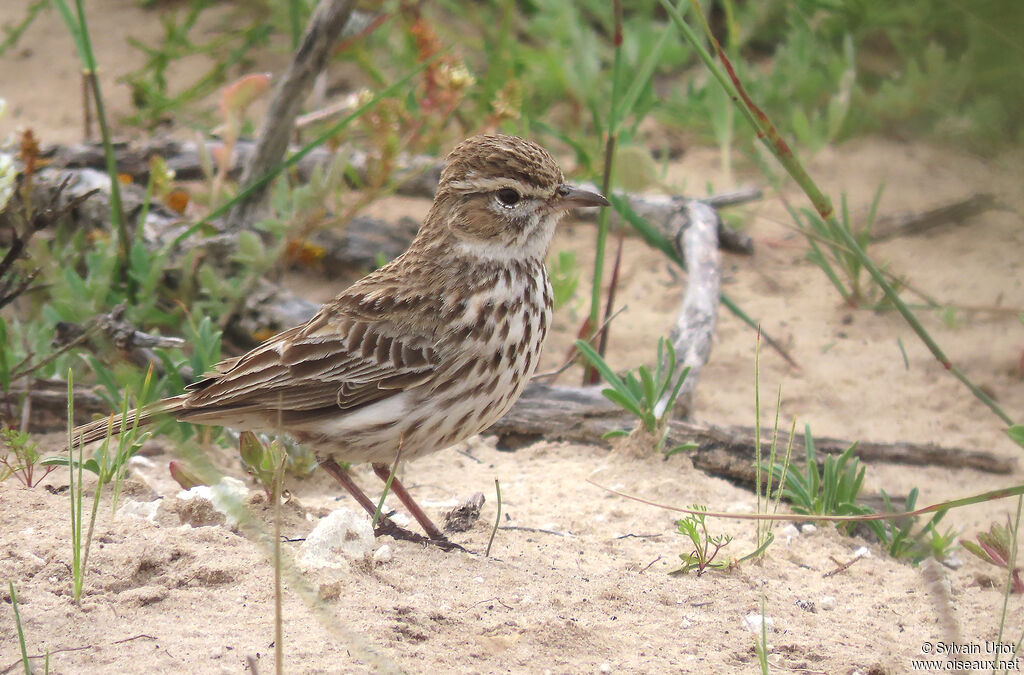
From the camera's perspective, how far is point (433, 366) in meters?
3.66

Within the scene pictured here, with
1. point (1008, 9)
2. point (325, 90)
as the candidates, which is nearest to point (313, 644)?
point (1008, 9)

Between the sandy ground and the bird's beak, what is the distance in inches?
41.2

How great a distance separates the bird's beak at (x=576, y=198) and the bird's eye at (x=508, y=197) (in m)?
0.17

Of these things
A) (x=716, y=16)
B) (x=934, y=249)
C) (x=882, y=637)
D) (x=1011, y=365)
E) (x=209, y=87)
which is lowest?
(x=882, y=637)

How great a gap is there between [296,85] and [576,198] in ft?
6.42

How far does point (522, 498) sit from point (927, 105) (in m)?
3.50

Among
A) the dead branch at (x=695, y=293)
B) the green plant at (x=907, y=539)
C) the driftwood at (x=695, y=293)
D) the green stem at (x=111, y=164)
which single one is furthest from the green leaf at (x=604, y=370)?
the green stem at (x=111, y=164)

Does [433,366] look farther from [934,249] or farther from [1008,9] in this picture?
[934,249]

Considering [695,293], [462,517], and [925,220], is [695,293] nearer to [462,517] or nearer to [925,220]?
[462,517]

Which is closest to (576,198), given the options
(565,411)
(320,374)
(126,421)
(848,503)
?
(565,411)

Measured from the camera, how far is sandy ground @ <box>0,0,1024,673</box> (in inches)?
108

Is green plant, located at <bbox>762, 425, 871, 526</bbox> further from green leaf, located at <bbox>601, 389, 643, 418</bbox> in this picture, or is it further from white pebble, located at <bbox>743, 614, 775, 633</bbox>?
white pebble, located at <bbox>743, 614, 775, 633</bbox>

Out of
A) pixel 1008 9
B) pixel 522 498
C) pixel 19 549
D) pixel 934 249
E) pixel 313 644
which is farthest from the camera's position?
pixel 934 249

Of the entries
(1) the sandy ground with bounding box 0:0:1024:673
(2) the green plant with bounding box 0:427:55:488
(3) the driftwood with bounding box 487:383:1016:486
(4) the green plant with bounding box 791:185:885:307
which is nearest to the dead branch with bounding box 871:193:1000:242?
(4) the green plant with bounding box 791:185:885:307
